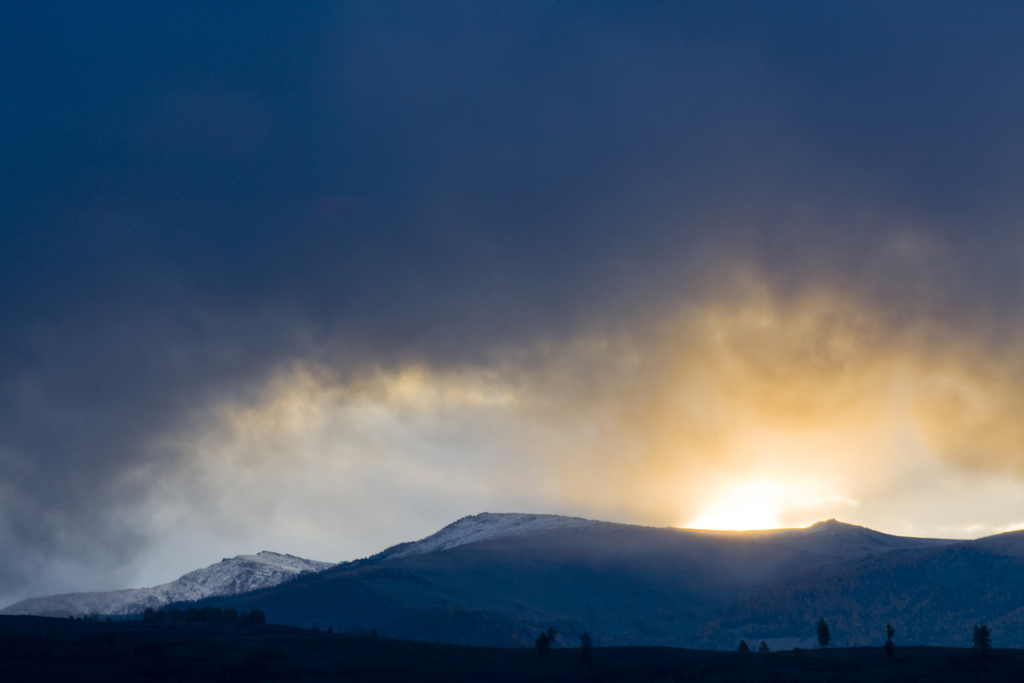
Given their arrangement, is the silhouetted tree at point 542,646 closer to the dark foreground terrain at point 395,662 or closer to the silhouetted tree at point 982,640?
the dark foreground terrain at point 395,662

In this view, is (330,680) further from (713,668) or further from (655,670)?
(713,668)

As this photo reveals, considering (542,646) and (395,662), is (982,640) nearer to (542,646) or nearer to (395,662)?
(542,646)

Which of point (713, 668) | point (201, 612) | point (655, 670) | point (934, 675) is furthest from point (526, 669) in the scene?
point (201, 612)

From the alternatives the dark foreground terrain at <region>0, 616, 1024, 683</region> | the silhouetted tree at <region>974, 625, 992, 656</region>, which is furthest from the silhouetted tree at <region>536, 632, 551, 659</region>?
the silhouetted tree at <region>974, 625, 992, 656</region>

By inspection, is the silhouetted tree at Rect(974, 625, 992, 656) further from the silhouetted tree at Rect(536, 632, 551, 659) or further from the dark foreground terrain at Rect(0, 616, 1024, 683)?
the silhouetted tree at Rect(536, 632, 551, 659)

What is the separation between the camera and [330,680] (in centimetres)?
10288

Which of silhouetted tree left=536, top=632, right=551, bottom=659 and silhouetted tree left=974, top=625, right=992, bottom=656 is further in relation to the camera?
silhouetted tree left=536, top=632, right=551, bottom=659

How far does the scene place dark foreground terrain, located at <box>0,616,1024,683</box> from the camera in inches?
4080

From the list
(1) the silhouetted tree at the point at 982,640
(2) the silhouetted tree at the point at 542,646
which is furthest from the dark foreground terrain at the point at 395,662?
(2) the silhouetted tree at the point at 542,646

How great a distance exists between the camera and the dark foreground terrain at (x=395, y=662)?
104 meters

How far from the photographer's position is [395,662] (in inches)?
4466

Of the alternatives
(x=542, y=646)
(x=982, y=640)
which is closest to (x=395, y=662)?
(x=542, y=646)

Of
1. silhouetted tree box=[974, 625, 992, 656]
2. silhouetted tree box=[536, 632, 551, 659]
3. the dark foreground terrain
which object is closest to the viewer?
the dark foreground terrain

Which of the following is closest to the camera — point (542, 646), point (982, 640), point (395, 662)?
point (982, 640)
